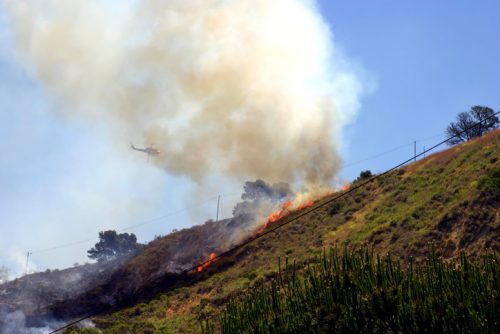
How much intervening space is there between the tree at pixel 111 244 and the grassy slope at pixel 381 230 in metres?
53.6

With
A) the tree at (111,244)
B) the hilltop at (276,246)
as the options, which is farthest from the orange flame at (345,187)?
the tree at (111,244)

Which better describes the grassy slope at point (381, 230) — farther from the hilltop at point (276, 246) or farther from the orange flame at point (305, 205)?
the orange flame at point (305, 205)

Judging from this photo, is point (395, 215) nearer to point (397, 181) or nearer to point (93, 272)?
point (397, 181)

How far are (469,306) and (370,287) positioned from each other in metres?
5.16

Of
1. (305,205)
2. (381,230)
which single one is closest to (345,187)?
(305,205)

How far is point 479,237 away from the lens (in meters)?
46.7

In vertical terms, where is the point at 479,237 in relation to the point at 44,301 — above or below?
below

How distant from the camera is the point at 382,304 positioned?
86.9ft

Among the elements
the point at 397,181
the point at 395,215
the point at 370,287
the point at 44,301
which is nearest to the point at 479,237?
the point at 395,215

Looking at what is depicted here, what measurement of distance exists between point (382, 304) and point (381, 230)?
32217 mm

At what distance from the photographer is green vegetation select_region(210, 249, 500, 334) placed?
23.4m

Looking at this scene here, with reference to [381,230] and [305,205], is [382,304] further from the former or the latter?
[305,205]

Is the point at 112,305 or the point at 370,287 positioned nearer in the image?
the point at 370,287

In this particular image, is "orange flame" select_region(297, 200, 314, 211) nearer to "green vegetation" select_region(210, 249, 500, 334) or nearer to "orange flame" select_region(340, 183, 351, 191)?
"orange flame" select_region(340, 183, 351, 191)
